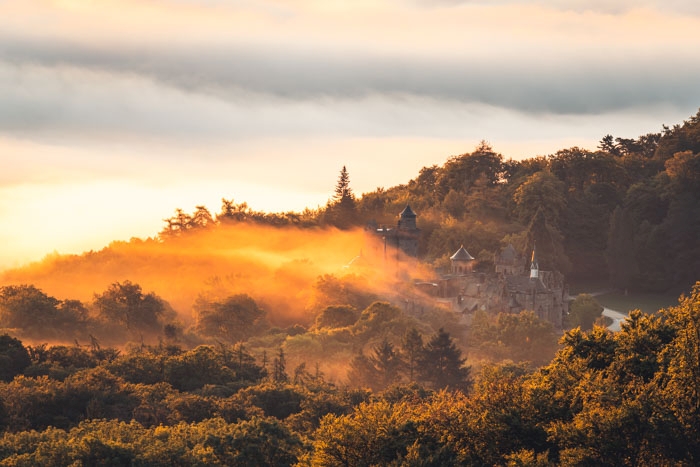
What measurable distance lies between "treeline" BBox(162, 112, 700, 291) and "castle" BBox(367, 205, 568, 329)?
6.46 meters

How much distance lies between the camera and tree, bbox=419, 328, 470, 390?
8194 cm

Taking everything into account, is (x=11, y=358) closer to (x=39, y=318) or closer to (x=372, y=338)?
(x=39, y=318)

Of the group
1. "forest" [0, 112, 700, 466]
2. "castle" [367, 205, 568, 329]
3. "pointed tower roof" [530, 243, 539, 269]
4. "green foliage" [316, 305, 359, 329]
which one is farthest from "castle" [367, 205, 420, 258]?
"green foliage" [316, 305, 359, 329]

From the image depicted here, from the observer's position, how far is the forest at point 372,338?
137 ft

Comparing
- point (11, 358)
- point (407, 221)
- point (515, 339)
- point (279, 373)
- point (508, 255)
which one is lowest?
point (515, 339)

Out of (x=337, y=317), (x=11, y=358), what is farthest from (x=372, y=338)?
(x=11, y=358)

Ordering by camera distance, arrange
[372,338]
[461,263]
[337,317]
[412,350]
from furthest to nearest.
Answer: [461,263]
[337,317]
[372,338]
[412,350]

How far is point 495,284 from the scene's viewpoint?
111 metres

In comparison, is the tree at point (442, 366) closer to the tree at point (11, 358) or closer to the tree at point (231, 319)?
the tree at point (231, 319)

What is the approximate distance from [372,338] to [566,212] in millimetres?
62720

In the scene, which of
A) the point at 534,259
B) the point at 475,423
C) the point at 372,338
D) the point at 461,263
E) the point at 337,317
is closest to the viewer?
the point at 475,423

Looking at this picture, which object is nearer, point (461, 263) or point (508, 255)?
point (461, 263)

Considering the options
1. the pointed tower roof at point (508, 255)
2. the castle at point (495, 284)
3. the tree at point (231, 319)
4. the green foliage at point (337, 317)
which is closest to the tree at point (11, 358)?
the tree at point (231, 319)

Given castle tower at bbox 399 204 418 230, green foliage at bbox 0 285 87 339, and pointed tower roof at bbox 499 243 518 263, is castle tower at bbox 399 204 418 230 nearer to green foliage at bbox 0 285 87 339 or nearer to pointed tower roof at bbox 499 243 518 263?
pointed tower roof at bbox 499 243 518 263
